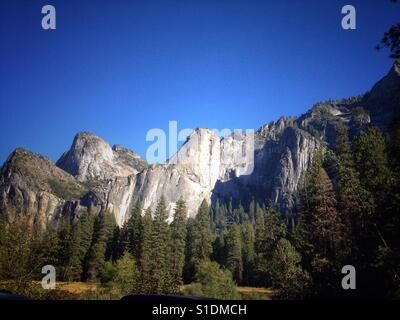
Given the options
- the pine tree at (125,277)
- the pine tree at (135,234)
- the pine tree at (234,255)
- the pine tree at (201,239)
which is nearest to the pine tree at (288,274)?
the pine tree at (125,277)

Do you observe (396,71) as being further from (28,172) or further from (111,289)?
(28,172)

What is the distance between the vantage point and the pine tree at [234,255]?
67.2 meters

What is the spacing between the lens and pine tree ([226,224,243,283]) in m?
67.2

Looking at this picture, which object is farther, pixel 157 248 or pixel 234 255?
pixel 234 255

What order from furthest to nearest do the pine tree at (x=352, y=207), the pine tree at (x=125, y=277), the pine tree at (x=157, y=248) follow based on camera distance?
the pine tree at (x=157, y=248)
the pine tree at (x=125, y=277)
the pine tree at (x=352, y=207)

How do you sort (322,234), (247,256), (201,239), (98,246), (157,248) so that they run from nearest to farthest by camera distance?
1. (322,234)
2. (157,248)
3. (201,239)
4. (98,246)
5. (247,256)

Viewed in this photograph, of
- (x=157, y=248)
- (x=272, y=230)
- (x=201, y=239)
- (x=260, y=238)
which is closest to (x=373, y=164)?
(x=272, y=230)

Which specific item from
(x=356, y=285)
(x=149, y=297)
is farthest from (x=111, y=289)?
(x=149, y=297)

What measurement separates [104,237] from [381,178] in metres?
52.6

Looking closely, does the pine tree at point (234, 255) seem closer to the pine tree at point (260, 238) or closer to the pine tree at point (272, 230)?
the pine tree at point (260, 238)

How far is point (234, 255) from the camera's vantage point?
67.1m

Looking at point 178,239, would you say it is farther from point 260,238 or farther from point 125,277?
point 125,277

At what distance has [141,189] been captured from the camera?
188m

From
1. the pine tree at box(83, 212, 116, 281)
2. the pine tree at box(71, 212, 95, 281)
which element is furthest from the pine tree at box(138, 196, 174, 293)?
the pine tree at box(71, 212, 95, 281)
